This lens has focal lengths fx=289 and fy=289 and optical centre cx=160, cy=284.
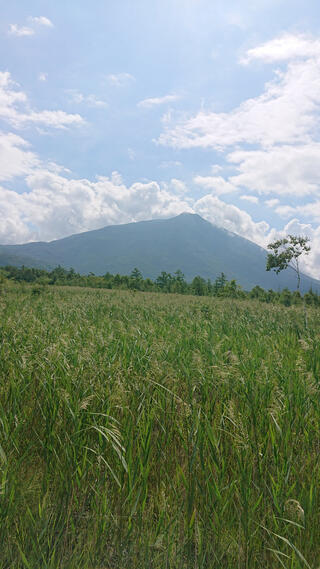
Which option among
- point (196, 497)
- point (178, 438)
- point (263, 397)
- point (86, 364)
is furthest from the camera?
point (86, 364)

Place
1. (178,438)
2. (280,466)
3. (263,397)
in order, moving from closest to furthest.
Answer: (280,466)
(178,438)
(263,397)

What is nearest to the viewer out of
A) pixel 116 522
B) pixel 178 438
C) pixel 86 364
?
pixel 116 522

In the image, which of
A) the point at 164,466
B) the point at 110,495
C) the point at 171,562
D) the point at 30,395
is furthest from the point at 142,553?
the point at 30,395

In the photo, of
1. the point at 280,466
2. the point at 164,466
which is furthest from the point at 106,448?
the point at 280,466

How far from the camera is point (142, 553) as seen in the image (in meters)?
1.71

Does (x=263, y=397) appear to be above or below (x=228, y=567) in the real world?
above

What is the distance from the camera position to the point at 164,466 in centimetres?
241

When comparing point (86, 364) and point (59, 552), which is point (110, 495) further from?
point (86, 364)

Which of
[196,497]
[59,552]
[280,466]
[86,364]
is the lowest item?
[59,552]

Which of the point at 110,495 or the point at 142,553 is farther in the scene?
the point at 110,495

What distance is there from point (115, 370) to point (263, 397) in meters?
1.62

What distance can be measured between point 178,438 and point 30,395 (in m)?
1.65

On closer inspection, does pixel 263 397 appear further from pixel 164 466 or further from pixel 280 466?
pixel 164 466

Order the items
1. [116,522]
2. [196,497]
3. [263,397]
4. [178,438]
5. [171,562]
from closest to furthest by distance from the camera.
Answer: [171,562]
[116,522]
[196,497]
[178,438]
[263,397]
